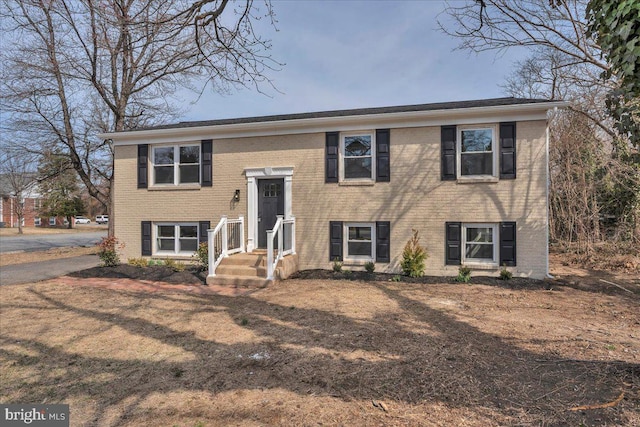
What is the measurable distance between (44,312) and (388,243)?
25.1 feet

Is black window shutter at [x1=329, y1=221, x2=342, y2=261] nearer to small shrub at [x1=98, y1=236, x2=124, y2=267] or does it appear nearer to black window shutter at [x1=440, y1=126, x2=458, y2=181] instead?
black window shutter at [x1=440, y1=126, x2=458, y2=181]

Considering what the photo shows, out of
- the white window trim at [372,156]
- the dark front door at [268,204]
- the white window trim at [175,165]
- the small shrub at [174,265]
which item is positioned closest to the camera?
the white window trim at [372,156]

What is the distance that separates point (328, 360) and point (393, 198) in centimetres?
630

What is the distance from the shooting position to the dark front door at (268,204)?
10.5 meters

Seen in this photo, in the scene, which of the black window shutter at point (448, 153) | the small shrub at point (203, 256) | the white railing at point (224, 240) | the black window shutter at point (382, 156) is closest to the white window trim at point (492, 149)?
the black window shutter at point (448, 153)

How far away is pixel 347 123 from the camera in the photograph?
973cm

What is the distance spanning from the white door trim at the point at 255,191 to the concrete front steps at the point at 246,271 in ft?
3.45

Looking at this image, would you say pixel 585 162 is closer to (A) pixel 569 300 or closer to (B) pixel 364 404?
(A) pixel 569 300

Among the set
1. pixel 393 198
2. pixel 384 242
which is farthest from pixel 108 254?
pixel 393 198

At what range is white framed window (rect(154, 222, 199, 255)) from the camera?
439 inches

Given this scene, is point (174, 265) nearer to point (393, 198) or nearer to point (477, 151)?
point (393, 198)

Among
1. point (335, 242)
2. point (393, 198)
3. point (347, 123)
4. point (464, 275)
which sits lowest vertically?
point (464, 275)

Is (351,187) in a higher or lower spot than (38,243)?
higher

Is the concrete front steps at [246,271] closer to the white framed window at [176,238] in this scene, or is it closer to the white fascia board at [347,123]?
the white framed window at [176,238]
